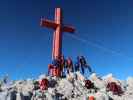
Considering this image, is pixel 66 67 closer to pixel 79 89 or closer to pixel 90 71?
pixel 90 71

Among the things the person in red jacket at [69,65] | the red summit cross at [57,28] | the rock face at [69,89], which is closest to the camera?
the rock face at [69,89]

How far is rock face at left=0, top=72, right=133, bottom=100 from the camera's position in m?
25.7

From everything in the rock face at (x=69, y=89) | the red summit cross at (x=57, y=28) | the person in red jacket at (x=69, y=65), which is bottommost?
the rock face at (x=69, y=89)

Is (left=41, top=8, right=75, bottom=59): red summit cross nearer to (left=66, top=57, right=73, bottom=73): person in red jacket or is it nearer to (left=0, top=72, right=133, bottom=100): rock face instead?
(left=66, top=57, right=73, bottom=73): person in red jacket

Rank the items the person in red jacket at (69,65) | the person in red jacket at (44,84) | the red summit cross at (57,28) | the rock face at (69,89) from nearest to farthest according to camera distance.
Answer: the rock face at (69,89) < the person in red jacket at (44,84) < the person in red jacket at (69,65) < the red summit cross at (57,28)

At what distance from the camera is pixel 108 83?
31500 mm

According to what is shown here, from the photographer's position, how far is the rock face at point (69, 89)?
25703 mm

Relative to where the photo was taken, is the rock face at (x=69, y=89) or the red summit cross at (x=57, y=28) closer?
the rock face at (x=69, y=89)

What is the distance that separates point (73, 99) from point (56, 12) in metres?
17.0

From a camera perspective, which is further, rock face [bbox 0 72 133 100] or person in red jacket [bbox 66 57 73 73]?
person in red jacket [bbox 66 57 73 73]

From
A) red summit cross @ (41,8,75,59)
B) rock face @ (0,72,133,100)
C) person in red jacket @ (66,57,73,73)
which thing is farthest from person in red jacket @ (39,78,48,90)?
red summit cross @ (41,8,75,59)

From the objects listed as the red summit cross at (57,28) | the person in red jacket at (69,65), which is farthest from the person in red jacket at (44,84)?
the red summit cross at (57,28)

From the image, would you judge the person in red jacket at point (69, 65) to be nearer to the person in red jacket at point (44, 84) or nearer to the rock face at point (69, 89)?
the rock face at point (69, 89)

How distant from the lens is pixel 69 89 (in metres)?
29.1
